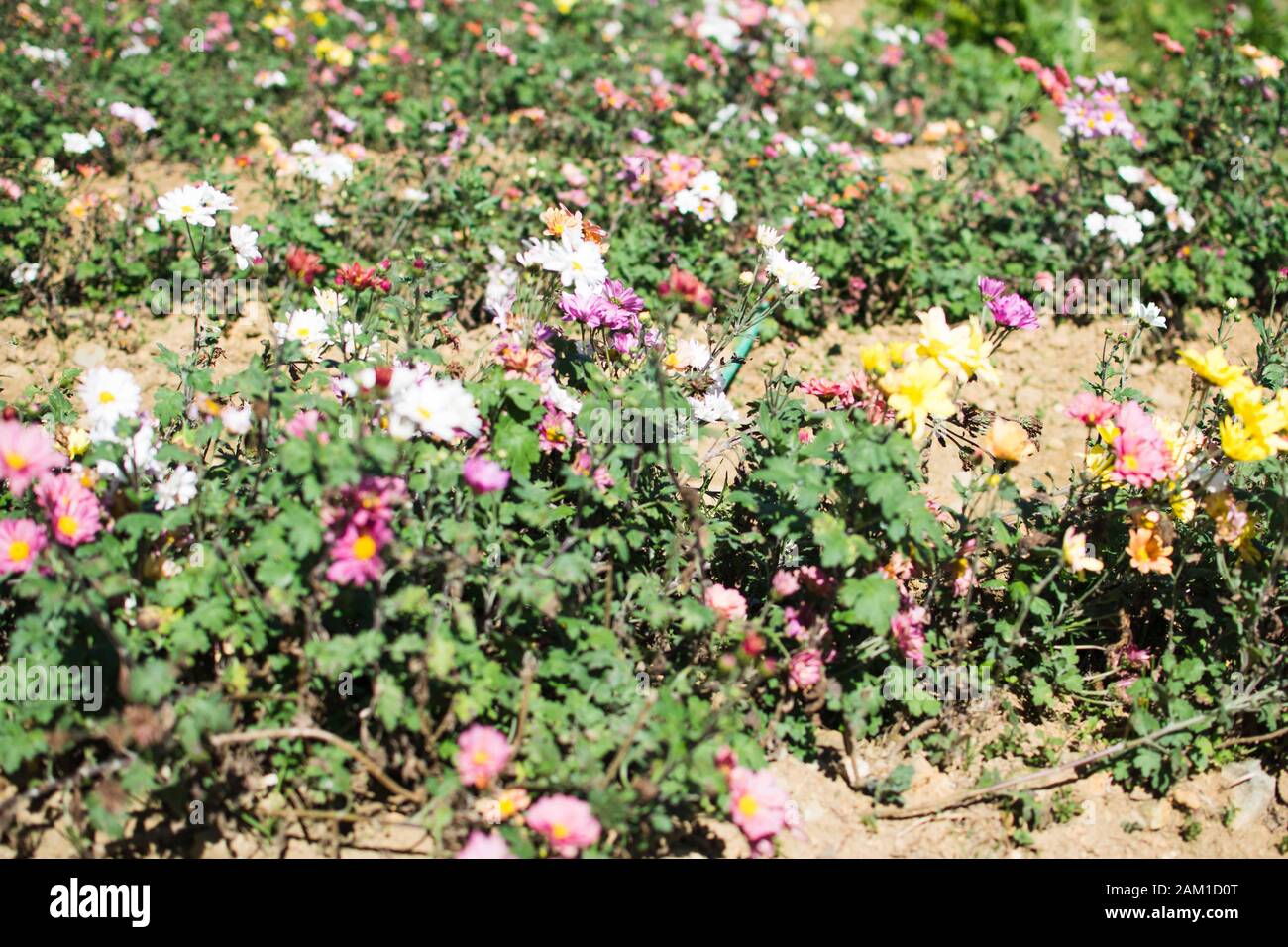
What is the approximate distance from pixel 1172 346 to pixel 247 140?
5149 mm

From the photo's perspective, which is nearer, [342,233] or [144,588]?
[144,588]

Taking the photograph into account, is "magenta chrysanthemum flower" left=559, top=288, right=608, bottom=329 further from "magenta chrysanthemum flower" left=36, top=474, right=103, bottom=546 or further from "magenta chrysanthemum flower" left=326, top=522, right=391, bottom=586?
"magenta chrysanthemum flower" left=36, top=474, right=103, bottom=546

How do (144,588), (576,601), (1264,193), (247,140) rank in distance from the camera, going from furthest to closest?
(247,140), (1264,193), (576,601), (144,588)

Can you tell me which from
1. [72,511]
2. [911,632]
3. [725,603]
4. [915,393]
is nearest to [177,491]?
[72,511]

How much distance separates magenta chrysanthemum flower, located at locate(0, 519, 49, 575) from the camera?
7.51ft

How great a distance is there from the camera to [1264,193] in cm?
538

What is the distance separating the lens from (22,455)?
6.89ft

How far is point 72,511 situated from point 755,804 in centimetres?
173

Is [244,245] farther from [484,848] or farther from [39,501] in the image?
[484,848]

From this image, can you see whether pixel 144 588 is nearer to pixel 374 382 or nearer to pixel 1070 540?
pixel 374 382

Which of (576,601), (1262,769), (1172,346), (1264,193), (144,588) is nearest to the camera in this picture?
(144,588)

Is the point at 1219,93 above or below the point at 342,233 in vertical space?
above

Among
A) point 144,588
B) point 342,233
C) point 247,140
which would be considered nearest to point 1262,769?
point 144,588
